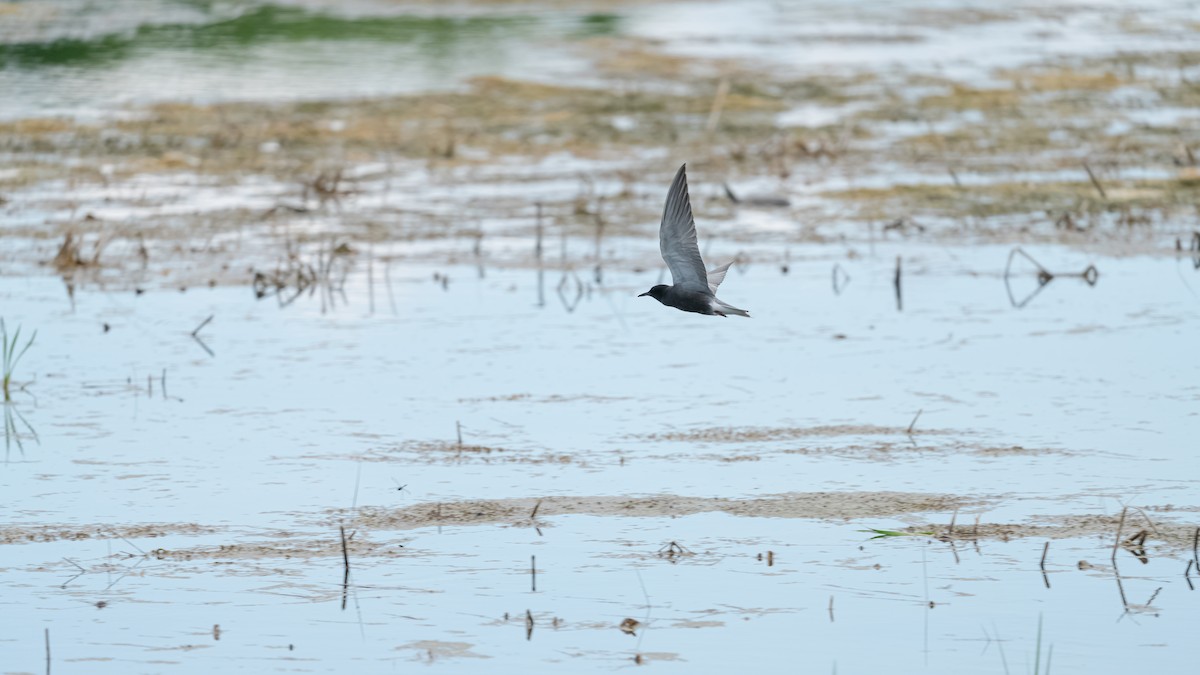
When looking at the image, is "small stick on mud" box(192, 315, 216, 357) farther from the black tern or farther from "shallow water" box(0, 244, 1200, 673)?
the black tern

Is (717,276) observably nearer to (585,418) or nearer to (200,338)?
(585,418)

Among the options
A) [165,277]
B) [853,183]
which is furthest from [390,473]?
[853,183]

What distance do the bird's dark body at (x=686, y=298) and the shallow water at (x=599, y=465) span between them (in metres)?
0.61

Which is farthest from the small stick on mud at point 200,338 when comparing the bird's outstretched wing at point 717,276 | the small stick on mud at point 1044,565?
the small stick on mud at point 1044,565

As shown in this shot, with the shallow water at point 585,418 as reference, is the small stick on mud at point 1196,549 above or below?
above

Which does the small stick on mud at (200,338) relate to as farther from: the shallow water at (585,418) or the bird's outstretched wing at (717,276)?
the bird's outstretched wing at (717,276)

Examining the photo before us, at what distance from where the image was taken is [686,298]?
263 inches

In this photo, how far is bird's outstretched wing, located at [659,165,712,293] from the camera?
662cm

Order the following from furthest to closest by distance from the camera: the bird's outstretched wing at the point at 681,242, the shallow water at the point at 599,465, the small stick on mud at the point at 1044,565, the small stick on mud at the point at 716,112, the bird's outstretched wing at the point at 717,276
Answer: the small stick on mud at the point at 716,112, the bird's outstretched wing at the point at 717,276, the bird's outstretched wing at the point at 681,242, the small stick on mud at the point at 1044,565, the shallow water at the point at 599,465

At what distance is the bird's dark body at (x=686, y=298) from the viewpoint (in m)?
6.65

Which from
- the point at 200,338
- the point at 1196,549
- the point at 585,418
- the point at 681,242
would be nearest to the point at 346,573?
the point at 681,242

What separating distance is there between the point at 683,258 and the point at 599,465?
2.77 ft

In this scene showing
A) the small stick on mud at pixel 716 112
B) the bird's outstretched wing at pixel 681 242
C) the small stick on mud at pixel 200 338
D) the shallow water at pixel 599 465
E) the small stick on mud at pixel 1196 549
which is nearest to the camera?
the shallow water at pixel 599 465

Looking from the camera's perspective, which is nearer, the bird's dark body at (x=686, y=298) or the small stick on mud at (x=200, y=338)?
the bird's dark body at (x=686, y=298)
